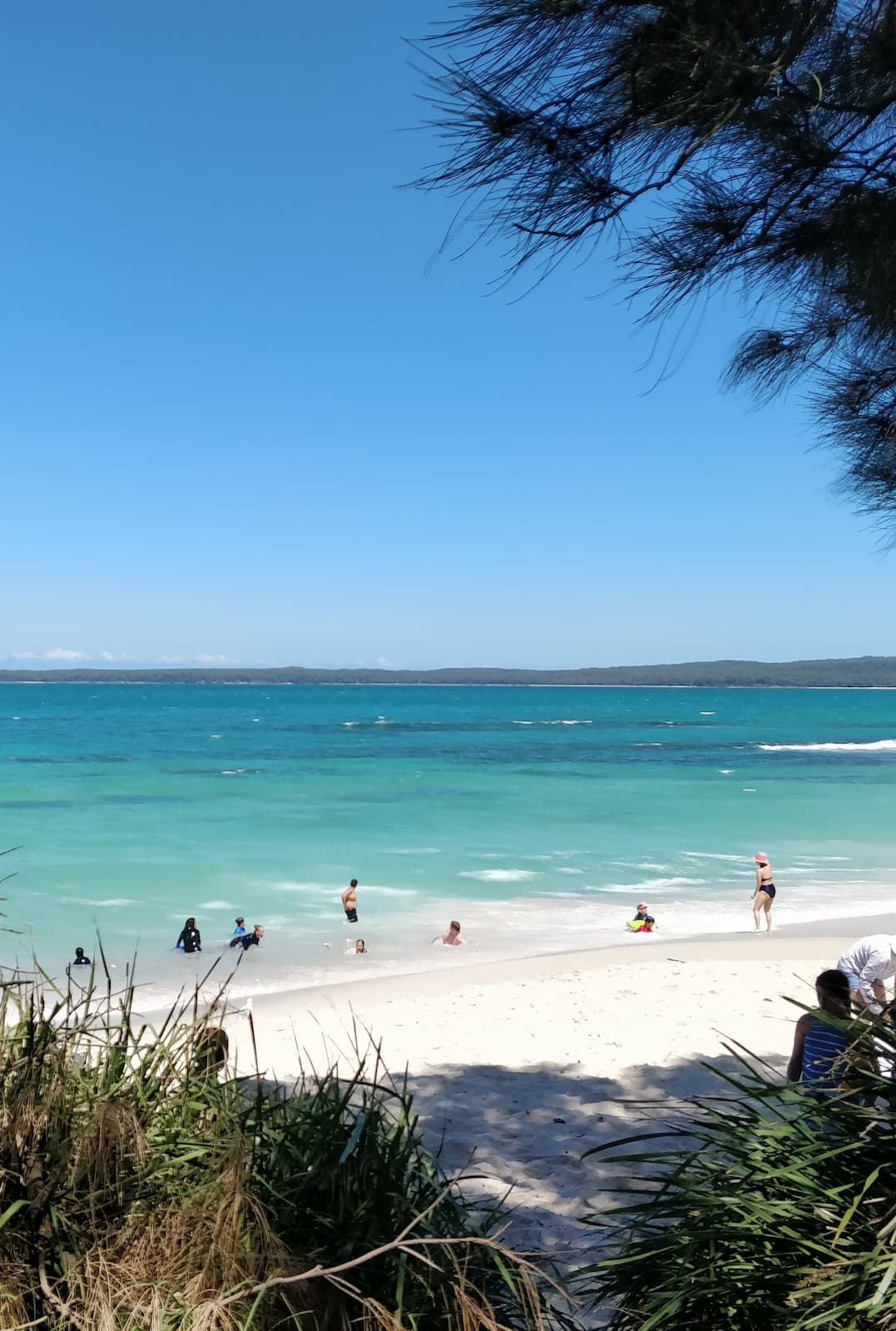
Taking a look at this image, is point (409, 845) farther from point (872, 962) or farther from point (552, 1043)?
point (872, 962)

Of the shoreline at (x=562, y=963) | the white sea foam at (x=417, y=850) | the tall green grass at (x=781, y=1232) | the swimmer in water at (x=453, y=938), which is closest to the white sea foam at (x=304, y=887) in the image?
the white sea foam at (x=417, y=850)

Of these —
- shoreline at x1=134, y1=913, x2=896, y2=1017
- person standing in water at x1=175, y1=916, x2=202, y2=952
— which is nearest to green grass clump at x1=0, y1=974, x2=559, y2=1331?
shoreline at x1=134, y1=913, x2=896, y2=1017

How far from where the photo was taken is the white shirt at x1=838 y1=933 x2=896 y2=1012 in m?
4.72

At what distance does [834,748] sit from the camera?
60062 mm

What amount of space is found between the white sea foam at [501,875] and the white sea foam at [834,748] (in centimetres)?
3978

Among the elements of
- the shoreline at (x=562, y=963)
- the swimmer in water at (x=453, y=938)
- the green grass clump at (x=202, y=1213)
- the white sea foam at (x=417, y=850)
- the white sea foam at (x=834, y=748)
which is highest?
the green grass clump at (x=202, y=1213)

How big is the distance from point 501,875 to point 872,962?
14.8 meters

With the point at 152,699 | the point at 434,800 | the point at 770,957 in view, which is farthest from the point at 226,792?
the point at 152,699

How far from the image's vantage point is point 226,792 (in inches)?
1326

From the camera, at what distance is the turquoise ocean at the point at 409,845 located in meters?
14.5

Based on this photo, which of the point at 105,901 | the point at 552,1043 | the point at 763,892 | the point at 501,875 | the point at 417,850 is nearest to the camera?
the point at 552,1043

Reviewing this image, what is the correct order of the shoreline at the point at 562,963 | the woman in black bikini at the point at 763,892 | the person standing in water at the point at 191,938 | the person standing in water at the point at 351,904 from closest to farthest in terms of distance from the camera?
1. the shoreline at the point at 562,963
2. the person standing in water at the point at 191,938
3. the woman in black bikini at the point at 763,892
4. the person standing in water at the point at 351,904

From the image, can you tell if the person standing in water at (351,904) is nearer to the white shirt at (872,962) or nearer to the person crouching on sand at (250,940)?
the person crouching on sand at (250,940)

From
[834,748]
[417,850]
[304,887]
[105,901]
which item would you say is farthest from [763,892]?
[834,748]
